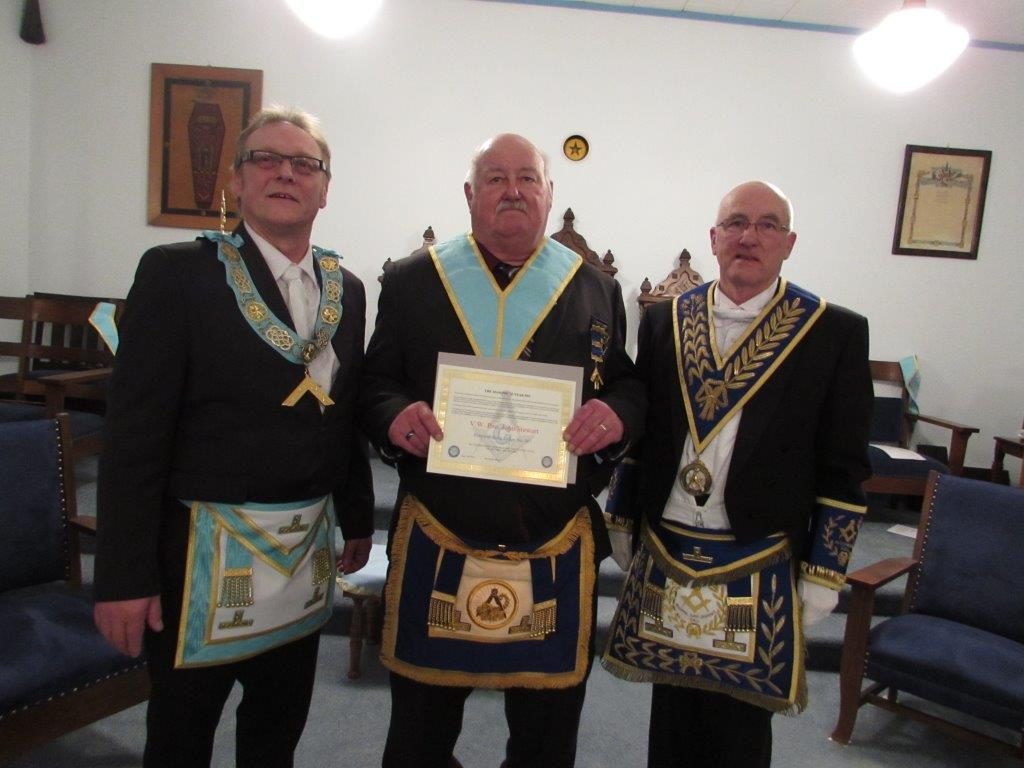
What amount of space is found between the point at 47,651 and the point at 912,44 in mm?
4026

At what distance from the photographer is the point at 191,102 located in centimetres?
465

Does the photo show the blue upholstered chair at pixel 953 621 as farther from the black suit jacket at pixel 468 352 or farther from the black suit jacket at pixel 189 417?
the black suit jacket at pixel 189 417

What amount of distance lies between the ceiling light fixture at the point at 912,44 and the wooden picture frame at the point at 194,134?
3805 millimetres

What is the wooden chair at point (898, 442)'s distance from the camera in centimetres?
391

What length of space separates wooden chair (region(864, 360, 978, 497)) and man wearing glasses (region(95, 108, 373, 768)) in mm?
3170

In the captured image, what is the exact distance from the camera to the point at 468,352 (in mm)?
1401

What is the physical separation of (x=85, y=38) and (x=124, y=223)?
128 centimetres

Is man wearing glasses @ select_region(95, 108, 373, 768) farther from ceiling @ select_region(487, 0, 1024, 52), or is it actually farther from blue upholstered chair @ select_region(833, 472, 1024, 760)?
ceiling @ select_region(487, 0, 1024, 52)

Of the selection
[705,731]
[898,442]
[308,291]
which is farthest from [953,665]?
[898,442]

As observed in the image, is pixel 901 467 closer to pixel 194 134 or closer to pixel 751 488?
pixel 751 488

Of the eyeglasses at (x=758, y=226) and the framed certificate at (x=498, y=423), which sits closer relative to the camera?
the framed certificate at (x=498, y=423)

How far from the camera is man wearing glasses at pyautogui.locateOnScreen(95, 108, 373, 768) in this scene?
118cm

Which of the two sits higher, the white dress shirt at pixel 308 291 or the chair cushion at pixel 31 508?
the white dress shirt at pixel 308 291

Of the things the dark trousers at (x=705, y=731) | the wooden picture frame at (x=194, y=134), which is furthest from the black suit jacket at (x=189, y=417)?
the wooden picture frame at (x=194, y=134)
